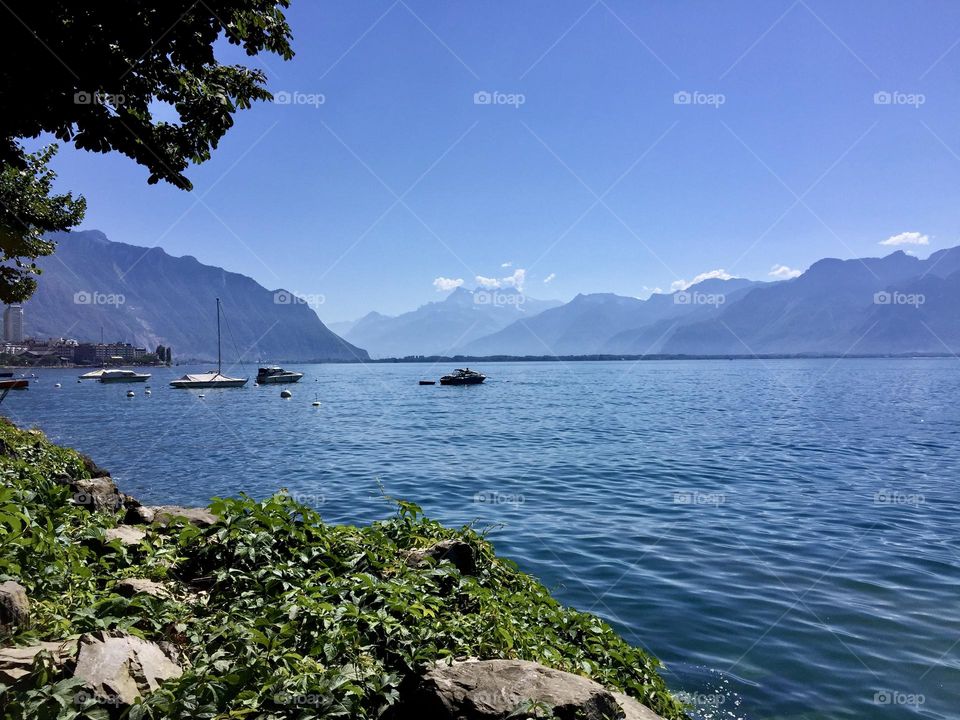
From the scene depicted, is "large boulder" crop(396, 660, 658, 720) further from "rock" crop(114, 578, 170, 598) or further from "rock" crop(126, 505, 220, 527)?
"rock" crop(126, 505, 220, 527)

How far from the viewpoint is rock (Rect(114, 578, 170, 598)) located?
18.1 ft

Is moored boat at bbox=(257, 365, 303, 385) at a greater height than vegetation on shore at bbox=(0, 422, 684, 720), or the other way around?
vegetation on shore at bbox=(0, 422, 684, 720)

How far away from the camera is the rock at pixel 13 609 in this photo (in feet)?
14.5

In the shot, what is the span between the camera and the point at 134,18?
664 centimetres

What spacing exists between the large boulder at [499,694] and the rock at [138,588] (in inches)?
117

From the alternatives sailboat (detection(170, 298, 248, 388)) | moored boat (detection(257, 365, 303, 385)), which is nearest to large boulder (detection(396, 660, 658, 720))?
sailboat (detection(170, 298, 248, 388))

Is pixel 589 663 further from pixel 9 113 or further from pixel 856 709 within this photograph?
pixel 9 113

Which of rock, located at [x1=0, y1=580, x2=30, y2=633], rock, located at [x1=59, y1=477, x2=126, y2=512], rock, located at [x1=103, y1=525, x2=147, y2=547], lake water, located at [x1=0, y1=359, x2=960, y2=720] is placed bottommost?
lake water, located at [x1=0, y1=359, x2=960, y2=720]

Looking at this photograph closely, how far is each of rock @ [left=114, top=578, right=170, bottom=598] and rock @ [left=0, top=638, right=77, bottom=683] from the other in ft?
4.00

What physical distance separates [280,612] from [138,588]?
1711mm

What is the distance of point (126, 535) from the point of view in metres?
7.58

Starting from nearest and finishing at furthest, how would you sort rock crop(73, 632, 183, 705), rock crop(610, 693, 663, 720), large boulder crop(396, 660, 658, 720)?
rock crop(73, 632, 183, 705), large boulder crop(396, 660, 658, 720), rock crop(610, 693, 663, 720)

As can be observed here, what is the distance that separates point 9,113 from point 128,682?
7.26 meters

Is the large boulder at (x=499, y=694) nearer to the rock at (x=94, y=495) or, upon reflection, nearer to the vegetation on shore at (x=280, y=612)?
the vegetation on shore at (x=280, y=612)
